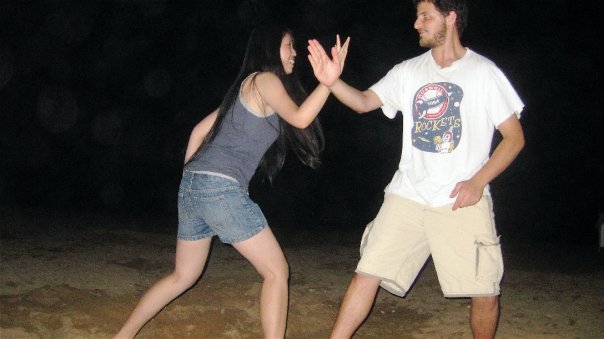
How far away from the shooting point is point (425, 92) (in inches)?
120

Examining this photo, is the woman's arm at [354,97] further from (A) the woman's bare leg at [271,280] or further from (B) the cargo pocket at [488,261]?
(B) the cargo pocket at [488,261]

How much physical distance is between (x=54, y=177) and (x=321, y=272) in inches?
784

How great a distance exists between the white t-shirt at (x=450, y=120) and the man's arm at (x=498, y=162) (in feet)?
0.19

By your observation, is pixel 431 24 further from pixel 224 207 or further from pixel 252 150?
pixel 224 207

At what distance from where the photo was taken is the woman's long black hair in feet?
9.62

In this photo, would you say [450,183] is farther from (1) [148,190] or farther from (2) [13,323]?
(1) [148,190]

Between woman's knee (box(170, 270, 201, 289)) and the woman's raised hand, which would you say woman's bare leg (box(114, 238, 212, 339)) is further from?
the woman's raised hand

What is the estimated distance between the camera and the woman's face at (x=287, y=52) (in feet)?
9.71

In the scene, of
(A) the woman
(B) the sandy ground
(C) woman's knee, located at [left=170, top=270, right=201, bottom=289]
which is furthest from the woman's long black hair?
(B) the sandy ground

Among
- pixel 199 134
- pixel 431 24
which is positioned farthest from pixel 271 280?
pixel 431 24

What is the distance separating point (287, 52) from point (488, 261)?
1401mm

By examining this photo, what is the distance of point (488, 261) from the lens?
9.57 ft

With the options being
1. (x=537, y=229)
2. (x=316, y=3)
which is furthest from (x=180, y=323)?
(x=316, y=3)

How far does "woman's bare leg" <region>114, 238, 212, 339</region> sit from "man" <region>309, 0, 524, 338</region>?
0.79 metres
